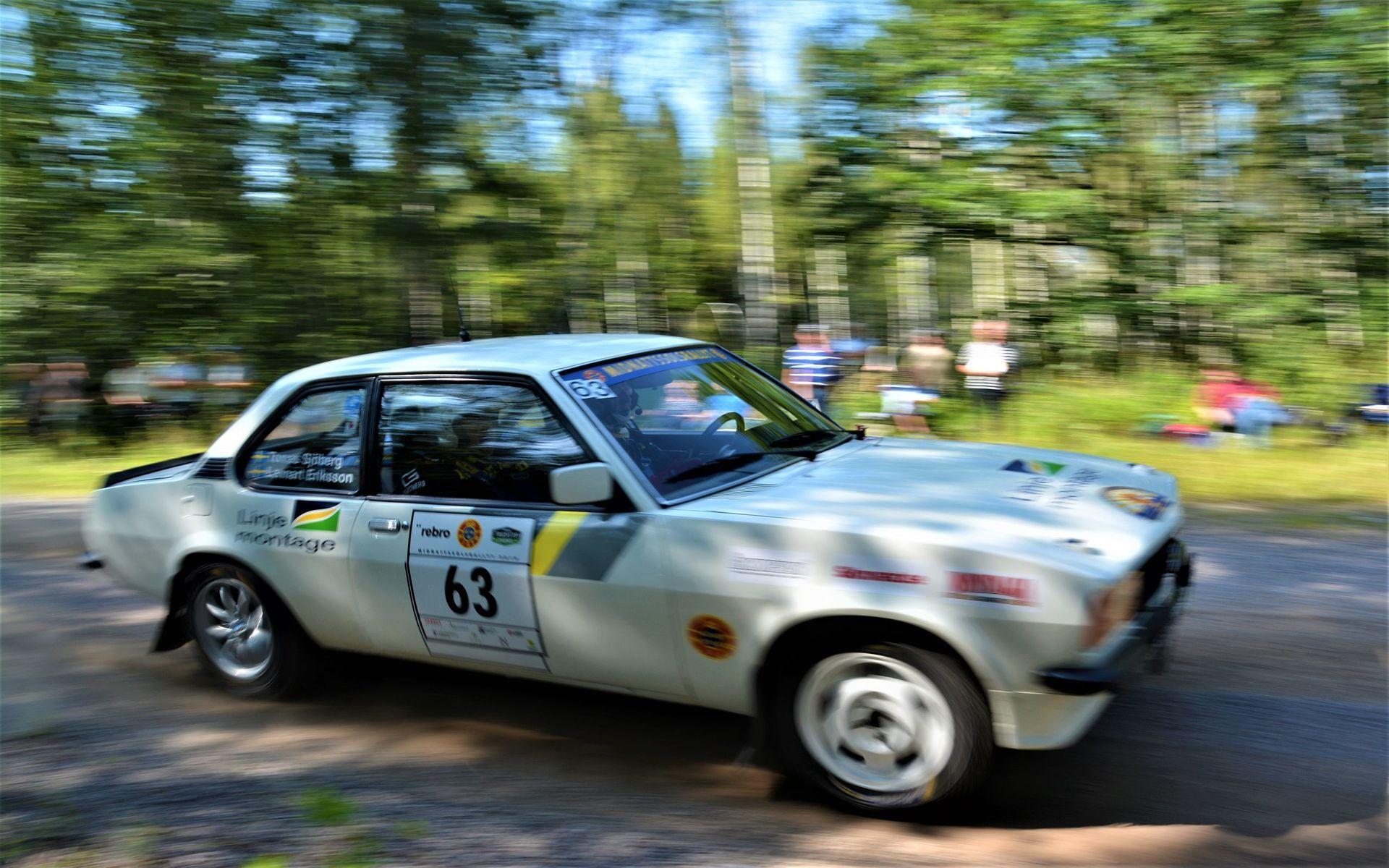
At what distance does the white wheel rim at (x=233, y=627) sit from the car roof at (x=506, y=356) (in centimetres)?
101

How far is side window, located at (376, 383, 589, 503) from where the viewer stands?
424 centimetres

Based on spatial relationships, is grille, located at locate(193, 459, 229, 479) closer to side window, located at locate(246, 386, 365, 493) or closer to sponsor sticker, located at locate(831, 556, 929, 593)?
side window, located at locate(246, 386, 365, 493)

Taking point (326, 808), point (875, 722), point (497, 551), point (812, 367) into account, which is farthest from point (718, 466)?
point (812, 367)

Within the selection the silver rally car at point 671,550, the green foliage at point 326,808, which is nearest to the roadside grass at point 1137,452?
the silver rally car at point 671,550

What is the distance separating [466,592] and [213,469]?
5.40 feet

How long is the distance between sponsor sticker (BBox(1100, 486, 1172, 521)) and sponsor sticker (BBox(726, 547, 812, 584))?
1238 millimetres

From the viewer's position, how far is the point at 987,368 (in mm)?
12969

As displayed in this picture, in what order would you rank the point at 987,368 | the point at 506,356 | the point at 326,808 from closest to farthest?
the point at 326,808 < the point at 506,356 < the point at 987,368

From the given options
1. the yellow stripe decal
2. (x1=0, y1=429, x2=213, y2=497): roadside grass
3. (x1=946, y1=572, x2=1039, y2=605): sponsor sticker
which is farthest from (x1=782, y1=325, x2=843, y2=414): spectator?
(x1=946, y1=572, x2=1039, y2=605): sponsor sticker

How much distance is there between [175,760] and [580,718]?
1619 millimetres

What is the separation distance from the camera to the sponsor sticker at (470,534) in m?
4.21

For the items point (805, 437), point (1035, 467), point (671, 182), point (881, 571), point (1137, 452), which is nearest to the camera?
point (881, 571)

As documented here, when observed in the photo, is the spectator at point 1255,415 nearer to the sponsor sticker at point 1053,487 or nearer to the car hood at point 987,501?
the car hood at point 987,501

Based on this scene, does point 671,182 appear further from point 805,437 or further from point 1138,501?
point 1138,501
